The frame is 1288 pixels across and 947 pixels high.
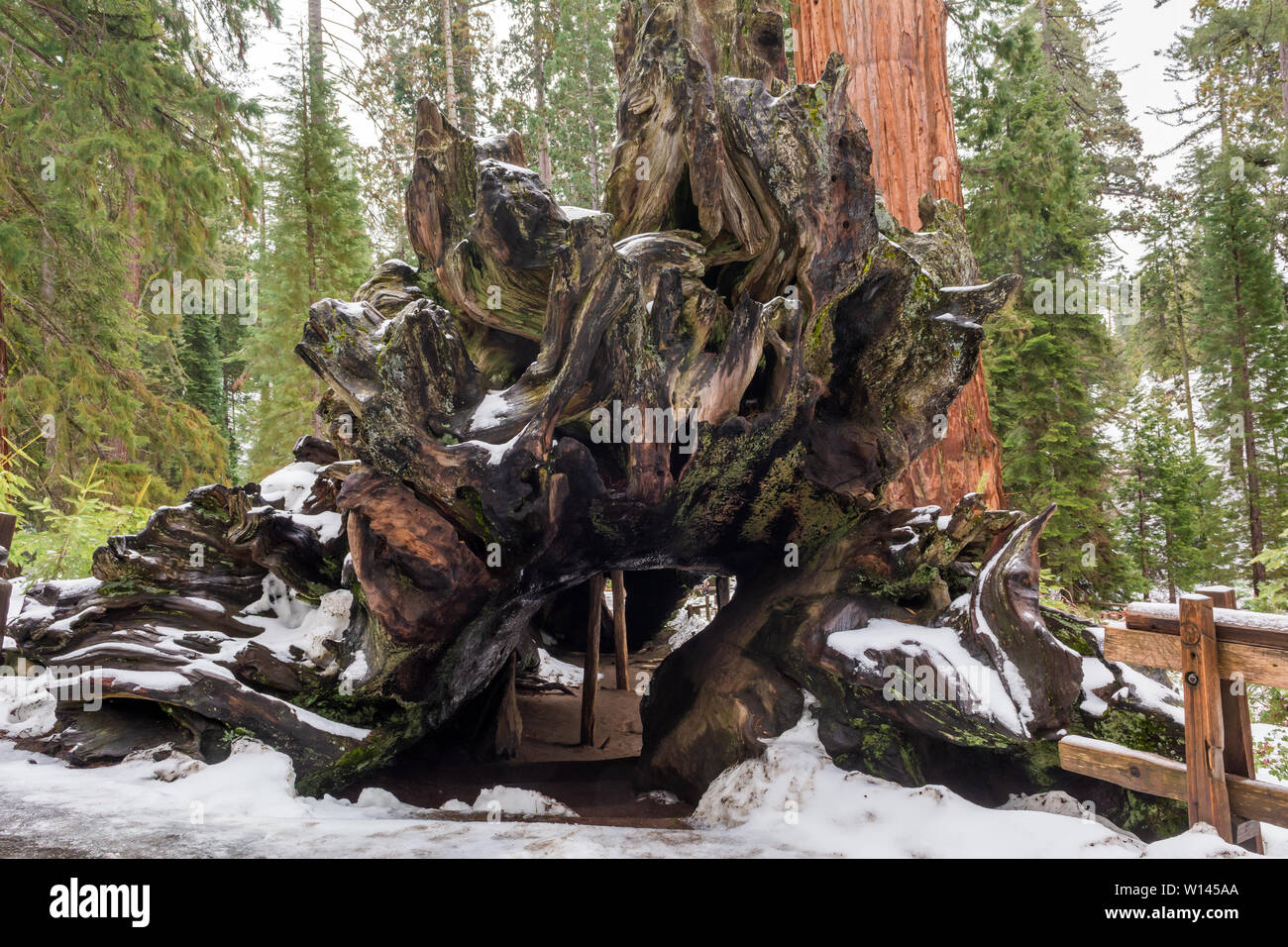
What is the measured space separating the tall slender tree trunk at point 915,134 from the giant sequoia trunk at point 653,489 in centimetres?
288

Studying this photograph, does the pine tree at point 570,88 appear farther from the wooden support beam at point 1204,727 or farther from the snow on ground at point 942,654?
the wooden support beam at point 1204,727

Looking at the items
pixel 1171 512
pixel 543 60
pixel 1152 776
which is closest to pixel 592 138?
pixel 543 60

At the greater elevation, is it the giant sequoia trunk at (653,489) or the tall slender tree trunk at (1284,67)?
the tall slender tree trunk at (1284,67)

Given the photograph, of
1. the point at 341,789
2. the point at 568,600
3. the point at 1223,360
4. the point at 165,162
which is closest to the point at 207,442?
the point at 165,162

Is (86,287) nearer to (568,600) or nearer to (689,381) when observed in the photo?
(568,600)

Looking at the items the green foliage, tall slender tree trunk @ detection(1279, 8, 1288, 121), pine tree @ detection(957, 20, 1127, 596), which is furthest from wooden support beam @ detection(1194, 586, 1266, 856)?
tall slender tree trunk @ detection(1279, 8, 1288, 121)

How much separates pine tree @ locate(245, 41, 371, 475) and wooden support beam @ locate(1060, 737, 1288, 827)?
41.6 ft

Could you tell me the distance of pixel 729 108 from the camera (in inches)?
162

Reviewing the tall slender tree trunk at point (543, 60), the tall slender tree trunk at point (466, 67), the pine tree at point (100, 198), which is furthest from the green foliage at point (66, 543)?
the tall slender tree trunk at point (543, 60)

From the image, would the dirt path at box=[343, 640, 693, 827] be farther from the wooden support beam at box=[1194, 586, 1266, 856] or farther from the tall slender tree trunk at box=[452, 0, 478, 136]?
the tall slender tree trunk at box=[452, 0, 478, 136]

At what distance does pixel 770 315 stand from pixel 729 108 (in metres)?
1.22

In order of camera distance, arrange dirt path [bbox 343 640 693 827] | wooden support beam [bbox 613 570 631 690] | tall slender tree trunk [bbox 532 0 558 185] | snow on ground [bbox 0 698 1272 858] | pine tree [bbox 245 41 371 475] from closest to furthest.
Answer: snow on ground [bbox 0 698 1272 858]
dirt path [bbox 343 640 693 827]
wooden support beam [bbox 613 570 631 690]
pine tree [bbox 245 41 371 475]
tall slender tree trunk [bbox 532 0 558 185]

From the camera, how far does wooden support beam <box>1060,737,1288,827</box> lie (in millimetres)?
2934

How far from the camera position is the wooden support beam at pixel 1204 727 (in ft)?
9.98
